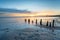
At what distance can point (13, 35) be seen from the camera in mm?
5137

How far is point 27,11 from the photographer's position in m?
5.57

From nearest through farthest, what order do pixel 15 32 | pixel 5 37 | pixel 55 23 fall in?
1. pixel 5 37
2. pixel 15 32
3. pixel 55 23

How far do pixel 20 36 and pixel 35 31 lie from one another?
0.93m

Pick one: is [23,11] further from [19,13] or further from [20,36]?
[20,36]

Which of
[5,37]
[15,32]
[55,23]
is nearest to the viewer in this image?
[5,37]

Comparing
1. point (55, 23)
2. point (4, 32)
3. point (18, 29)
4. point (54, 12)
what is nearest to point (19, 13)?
point (18, 29)

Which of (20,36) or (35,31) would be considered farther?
(35,31)

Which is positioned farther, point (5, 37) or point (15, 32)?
point (15, 32)

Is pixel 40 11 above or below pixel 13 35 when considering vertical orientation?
above

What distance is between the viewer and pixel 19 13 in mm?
5781

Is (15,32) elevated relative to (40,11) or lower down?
lower down

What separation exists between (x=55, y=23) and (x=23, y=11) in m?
2.94

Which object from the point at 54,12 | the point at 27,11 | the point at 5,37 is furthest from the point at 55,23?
the point at 5,37

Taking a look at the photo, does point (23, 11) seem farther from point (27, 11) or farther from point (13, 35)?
point (13, 35)
